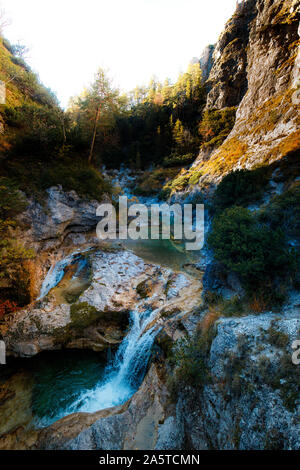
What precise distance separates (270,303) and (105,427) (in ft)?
19.7

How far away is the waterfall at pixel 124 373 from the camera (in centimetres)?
607

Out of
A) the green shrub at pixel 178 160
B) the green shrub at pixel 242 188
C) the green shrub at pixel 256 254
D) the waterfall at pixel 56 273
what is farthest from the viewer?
the green shrub at pixel 178 160

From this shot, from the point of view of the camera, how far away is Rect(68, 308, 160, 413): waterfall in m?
6.07

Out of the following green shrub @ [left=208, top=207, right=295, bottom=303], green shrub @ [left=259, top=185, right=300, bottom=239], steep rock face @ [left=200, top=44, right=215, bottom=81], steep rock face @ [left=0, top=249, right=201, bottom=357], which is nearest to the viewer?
green shrub @ [left=208, top=207, right=295, bottom=303]

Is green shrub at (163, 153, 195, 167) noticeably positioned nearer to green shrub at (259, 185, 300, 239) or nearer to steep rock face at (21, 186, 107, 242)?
steep rock face at (21, 186, 107, 242)

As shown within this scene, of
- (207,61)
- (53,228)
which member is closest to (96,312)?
(53,228)

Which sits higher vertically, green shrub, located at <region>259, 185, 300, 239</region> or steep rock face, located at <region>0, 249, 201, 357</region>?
green shrub, located at <region>259, 185, 300, 239</region>

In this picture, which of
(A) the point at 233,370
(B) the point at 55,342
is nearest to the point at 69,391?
(B) the point at 55,342

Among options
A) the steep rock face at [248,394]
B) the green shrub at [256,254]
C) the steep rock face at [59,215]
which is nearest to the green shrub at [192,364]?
the steep rock face at [248,394]

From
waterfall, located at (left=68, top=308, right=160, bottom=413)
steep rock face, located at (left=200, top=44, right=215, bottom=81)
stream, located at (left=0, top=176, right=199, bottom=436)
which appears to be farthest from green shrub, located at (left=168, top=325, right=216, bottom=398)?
steep rock face, located at (left=200, top=44, right=215, bottom=81)

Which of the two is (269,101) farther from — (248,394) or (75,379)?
(75,379)

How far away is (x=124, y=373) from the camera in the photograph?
6852mm

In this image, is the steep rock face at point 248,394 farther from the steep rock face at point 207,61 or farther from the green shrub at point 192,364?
the steep rock face at point 207,61
